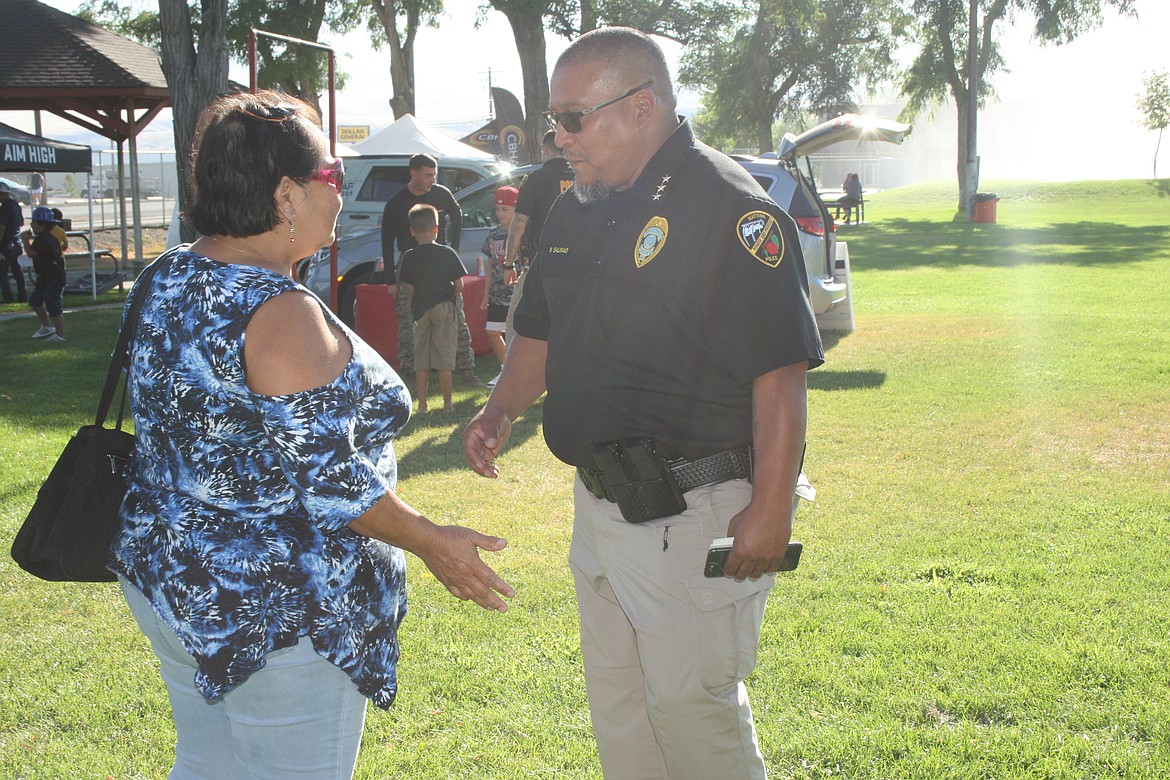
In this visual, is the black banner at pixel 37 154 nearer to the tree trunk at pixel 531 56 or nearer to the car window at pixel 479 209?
the car window at pixel 479 209

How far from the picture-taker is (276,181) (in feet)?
6.87

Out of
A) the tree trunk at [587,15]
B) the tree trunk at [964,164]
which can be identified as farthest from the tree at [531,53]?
the tree trunk at [964,164]

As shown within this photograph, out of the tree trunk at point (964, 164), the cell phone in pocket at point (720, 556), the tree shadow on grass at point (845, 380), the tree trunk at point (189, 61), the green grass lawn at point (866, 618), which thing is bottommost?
the green grass lawn at point (866, 618)

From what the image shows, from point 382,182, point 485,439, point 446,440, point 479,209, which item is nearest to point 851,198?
point 382,182

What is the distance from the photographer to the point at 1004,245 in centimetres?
2622

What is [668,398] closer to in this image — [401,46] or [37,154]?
[37,154]

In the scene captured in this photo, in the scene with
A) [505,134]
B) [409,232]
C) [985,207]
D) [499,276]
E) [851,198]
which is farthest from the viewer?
[851,198]

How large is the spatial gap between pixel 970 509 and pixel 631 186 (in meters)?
3.95

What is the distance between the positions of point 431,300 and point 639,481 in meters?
6.22

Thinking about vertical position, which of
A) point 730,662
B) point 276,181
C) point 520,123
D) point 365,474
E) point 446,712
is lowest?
point 446,712

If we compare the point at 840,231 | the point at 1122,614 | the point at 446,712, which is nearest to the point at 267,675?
the point at 446,712

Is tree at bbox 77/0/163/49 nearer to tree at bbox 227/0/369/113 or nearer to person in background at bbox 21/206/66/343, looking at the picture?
tree at bbox 227/0/369/113

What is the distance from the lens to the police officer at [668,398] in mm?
2418

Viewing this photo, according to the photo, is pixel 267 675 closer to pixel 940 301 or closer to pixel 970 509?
pixel 970 509
